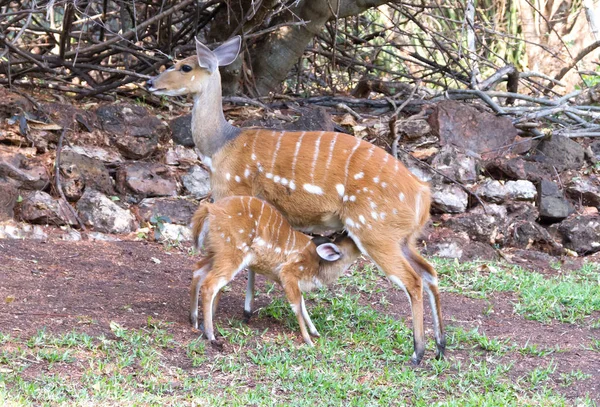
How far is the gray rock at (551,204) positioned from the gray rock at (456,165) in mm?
646

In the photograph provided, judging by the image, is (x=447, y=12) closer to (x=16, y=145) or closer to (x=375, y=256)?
(x=16, y=145)

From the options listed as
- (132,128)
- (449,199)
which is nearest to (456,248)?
(449,199)

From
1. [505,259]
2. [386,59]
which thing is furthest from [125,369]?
[386,59]

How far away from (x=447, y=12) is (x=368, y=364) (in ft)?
29.0

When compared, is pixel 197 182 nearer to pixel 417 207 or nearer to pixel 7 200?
pixel 7 200

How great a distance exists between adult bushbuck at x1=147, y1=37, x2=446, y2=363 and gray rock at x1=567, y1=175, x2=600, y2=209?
12.5 ft

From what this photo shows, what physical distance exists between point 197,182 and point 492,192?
273 cm

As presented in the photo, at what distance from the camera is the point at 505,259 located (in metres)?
7.43

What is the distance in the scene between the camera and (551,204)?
811cm

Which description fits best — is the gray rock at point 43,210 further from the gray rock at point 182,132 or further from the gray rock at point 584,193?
the gray rock at point 584,193

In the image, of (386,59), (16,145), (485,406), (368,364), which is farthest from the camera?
(386,59)

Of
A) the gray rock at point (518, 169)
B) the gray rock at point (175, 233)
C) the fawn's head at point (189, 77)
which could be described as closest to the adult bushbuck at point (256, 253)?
the fawn's head at point (189, 77)

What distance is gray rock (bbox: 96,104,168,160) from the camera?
7566mm

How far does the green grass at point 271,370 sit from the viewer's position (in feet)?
13.0
